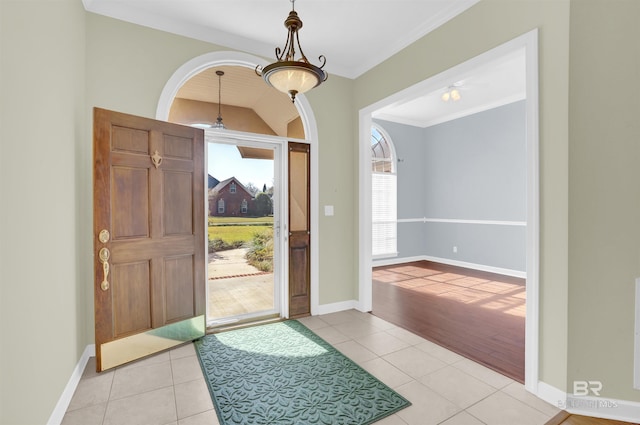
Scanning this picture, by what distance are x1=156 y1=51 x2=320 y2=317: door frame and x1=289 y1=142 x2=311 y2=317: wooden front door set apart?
6cm

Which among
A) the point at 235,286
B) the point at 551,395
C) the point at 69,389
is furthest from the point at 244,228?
the point at 551,395

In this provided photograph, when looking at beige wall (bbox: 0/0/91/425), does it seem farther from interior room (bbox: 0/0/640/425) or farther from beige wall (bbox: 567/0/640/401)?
beige wall (bbox: 567/0/640/401)

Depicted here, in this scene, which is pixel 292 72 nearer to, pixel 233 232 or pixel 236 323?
pixel 233 232

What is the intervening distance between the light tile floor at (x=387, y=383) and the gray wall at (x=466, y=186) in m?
3.93

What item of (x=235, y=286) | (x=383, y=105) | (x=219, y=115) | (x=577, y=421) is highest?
(x=383, y=105)

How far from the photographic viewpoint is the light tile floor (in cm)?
200

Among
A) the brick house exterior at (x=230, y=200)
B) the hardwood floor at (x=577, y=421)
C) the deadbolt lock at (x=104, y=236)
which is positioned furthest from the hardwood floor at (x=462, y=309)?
the deadbolt lock at (x=104, y=236)

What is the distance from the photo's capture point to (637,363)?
193cm

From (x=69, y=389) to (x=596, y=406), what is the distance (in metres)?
3.56

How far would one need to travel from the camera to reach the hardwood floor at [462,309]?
2.95 metres

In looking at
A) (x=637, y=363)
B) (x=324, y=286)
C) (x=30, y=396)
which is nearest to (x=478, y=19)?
(x=637, y=363)

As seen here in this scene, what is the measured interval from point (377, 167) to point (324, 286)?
150 inches

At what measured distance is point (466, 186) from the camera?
21.7 feet

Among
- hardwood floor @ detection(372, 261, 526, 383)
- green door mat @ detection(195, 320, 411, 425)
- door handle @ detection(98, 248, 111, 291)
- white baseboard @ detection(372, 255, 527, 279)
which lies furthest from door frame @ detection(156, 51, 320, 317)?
white baseboard @ detection(372, 255, 527, 279)
